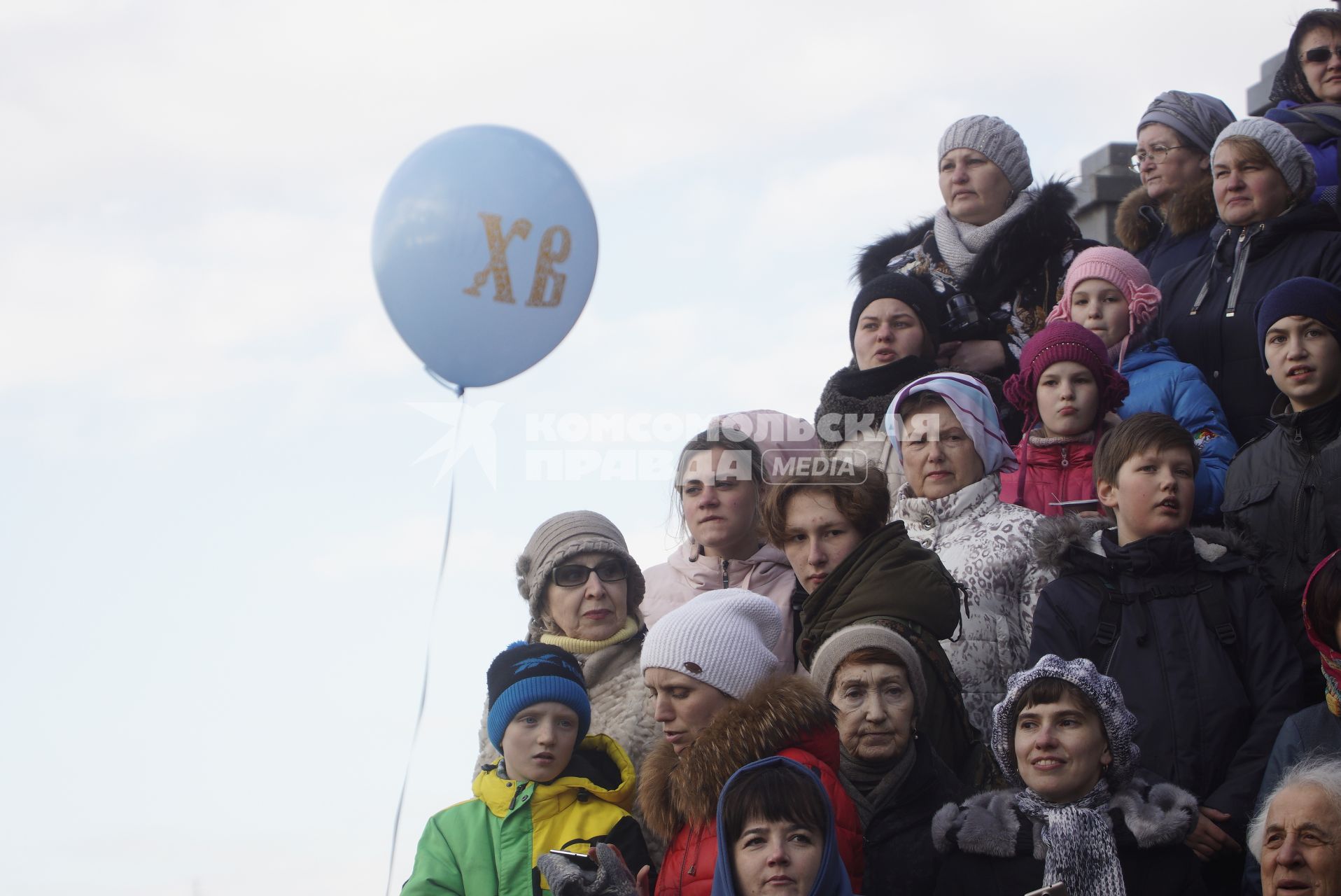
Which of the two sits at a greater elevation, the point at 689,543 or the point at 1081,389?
the point at 1081,389

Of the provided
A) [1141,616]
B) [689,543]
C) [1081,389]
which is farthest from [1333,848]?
[689,543]

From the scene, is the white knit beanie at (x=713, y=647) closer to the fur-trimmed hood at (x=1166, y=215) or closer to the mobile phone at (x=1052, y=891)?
the mobile phone at (x=1052, y=891)

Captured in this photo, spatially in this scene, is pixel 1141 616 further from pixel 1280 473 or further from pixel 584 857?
pixel 584 857

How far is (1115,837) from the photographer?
3.70m

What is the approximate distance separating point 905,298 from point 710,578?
1.58 m

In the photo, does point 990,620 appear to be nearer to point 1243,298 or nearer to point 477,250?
point 477,250

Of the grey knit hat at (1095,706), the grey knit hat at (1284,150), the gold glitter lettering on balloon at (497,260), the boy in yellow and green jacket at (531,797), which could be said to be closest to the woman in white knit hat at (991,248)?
the grey knit hat at (1284,150)

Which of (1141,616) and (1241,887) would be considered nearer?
(1241,887)

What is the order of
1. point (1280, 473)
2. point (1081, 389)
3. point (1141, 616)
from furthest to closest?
point (1081, 389) < point (1280, 473) < point (1141, 616)

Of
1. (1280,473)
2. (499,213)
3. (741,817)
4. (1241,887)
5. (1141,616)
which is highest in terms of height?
(499,213)

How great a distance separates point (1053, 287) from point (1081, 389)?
132 cm

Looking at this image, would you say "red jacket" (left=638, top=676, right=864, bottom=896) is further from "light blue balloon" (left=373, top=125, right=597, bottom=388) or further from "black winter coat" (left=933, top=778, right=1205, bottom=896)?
"light blue balloon" (left=373, top=125, right=597, bottom=388)

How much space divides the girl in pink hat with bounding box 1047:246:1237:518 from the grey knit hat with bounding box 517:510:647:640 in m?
2.00

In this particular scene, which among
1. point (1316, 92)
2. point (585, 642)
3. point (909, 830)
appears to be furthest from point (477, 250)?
point (1316, 92)
